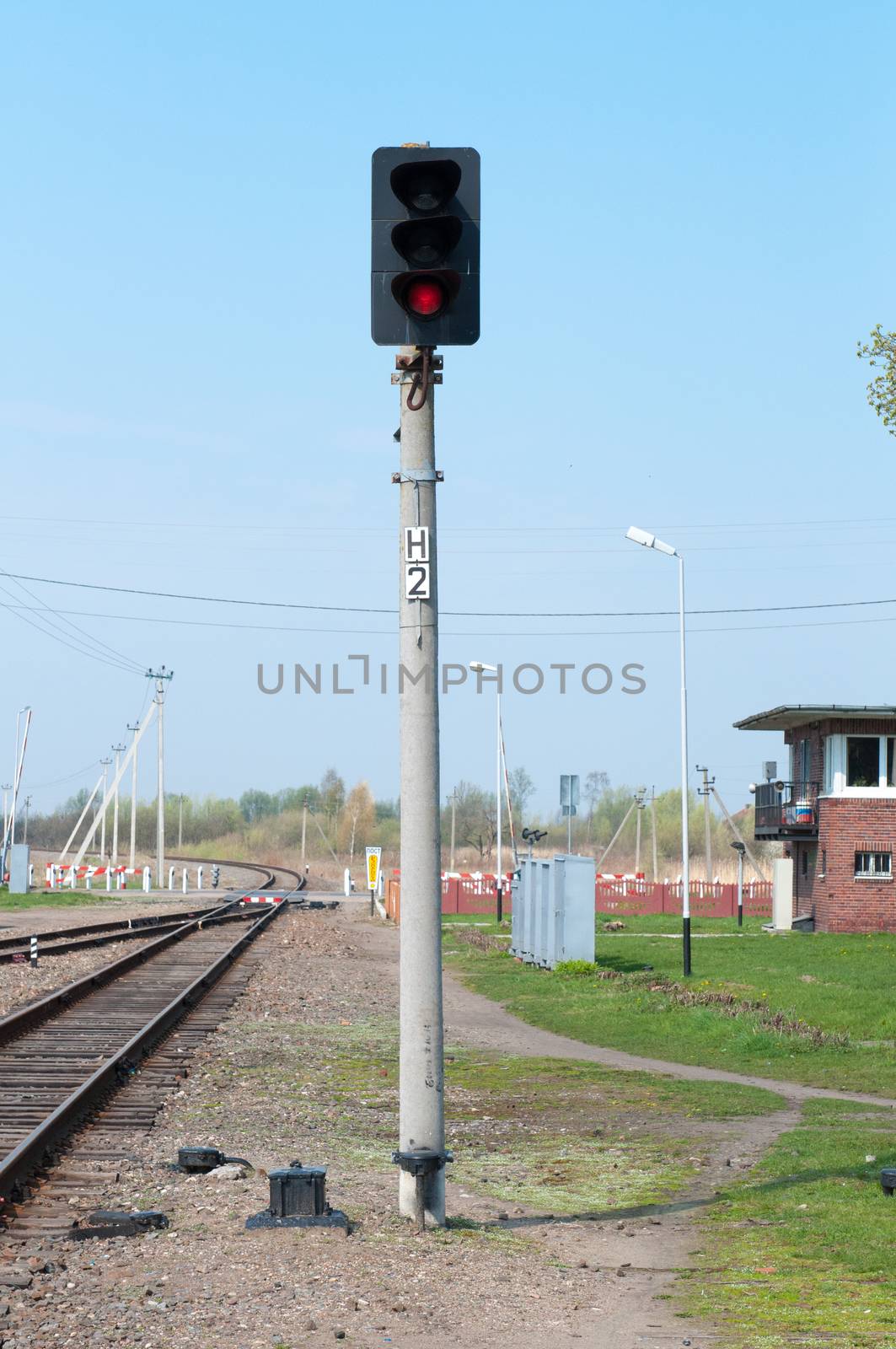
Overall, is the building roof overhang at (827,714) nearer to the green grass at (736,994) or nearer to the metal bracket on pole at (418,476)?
the green grass at (736,994)

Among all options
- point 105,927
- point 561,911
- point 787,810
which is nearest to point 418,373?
point 561,911

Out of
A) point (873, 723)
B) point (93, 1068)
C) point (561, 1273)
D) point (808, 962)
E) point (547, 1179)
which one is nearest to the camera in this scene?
point (561, 1273)

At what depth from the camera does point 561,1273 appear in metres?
7.05

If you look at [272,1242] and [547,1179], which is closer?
[272,1242]

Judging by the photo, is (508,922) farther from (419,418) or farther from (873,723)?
(419,418)

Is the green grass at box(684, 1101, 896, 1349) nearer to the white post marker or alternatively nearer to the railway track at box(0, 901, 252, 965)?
the railway track at box(0, 901, 252, 965)

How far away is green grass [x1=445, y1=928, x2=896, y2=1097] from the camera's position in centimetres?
1574

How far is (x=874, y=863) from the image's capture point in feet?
140

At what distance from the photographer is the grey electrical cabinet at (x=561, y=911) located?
84.4 feet

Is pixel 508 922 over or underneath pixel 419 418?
underneath

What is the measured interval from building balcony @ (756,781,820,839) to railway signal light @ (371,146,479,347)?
3797cm

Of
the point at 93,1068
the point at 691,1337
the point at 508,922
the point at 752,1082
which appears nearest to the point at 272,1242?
the point at 691,1337

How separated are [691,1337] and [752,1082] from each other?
8527 millimetres

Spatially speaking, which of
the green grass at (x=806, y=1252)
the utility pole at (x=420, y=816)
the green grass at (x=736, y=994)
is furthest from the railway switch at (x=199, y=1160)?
the green grass at (x=736, y=994)
